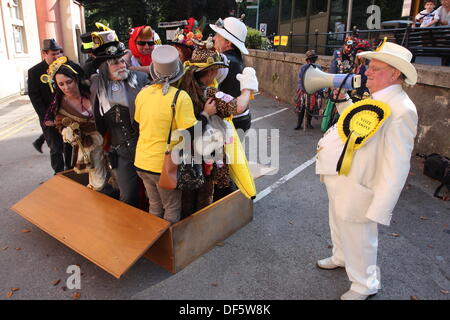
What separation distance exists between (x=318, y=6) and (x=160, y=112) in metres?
13.4

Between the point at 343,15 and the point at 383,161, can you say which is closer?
the point at 383,161

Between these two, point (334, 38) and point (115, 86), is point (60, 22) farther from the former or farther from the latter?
point (115, 86)

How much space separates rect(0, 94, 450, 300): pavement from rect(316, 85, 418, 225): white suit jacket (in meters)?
0.94

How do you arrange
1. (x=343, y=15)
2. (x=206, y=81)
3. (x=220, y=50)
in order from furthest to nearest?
(x=343, y=15), (x=220, y=50), (x=206, y=81)

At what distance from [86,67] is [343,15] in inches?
450

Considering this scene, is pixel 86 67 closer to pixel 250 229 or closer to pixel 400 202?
pixel 250 229

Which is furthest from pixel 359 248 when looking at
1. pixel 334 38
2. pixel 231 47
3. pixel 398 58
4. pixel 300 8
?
pixel 300 8

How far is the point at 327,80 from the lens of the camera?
9.43ft

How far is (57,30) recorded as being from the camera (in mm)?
18531

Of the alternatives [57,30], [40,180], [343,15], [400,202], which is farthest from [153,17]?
[400,202]

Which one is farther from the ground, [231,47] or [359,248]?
[231,47]

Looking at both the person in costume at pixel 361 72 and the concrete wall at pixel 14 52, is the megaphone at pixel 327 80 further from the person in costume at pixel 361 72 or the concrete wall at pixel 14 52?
the concrete wall at pixel 14 52

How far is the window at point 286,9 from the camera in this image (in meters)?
17.5

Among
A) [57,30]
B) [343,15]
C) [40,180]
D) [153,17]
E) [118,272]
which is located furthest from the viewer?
[153,17]
